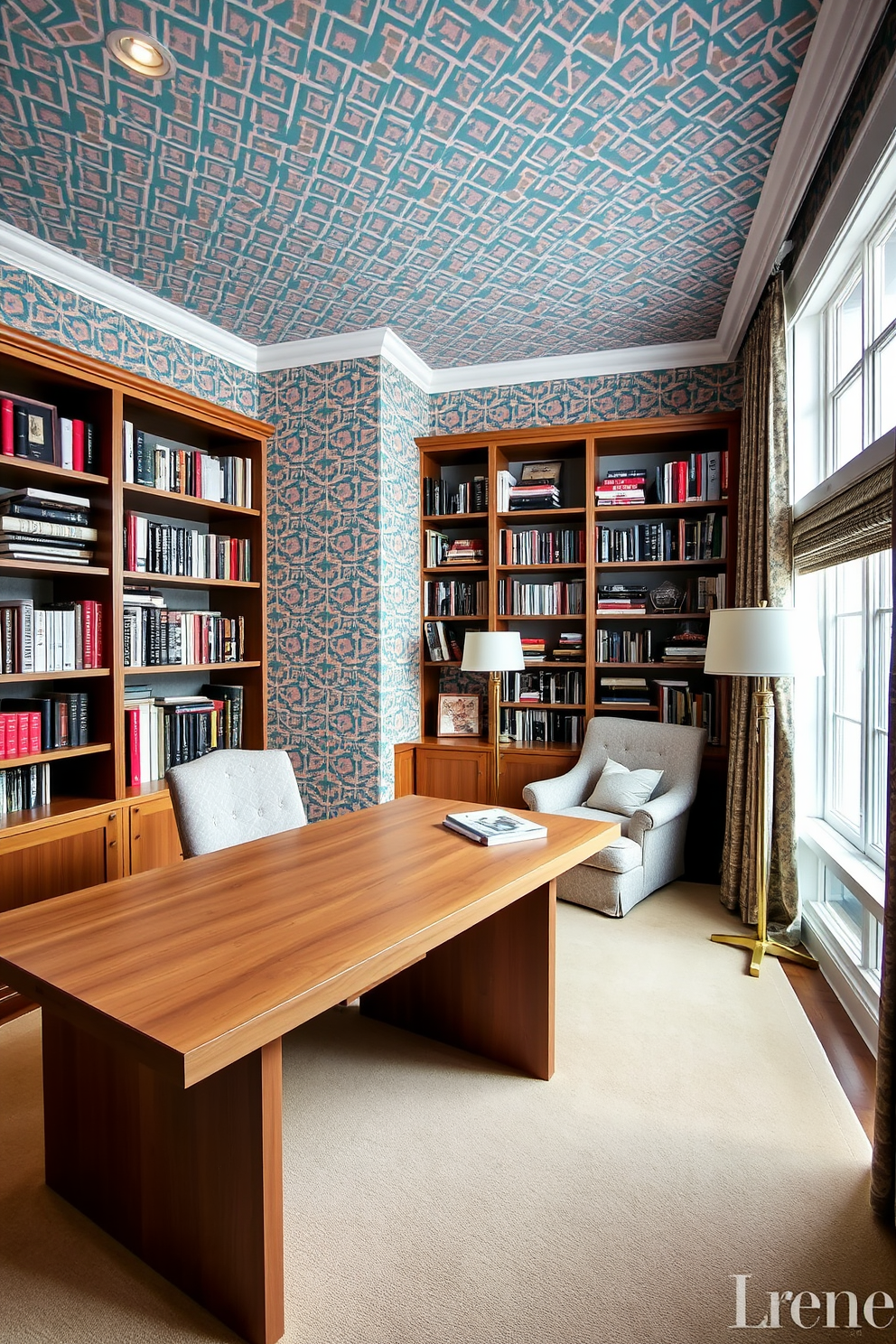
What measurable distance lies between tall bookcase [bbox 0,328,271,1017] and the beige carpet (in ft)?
1.90

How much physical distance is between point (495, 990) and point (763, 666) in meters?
1.49

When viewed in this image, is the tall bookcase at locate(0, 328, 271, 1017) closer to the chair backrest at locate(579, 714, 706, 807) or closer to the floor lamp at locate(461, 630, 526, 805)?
the floor lamp at locate(461, 630, 526, 805)

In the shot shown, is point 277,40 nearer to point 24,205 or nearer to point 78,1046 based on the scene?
point 24,205

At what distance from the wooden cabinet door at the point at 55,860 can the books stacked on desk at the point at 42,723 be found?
310 millimetres

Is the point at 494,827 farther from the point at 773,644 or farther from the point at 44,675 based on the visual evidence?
the point at 44,675

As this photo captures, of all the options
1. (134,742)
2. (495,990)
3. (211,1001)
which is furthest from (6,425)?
(495,990)

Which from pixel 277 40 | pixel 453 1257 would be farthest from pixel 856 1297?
pixel 277 40

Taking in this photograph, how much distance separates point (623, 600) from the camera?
4289 millimetres

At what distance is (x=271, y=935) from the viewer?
1.45 m

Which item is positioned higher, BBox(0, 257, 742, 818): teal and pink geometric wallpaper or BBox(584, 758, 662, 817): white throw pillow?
BBox(0, 257, 742, 818): teal and pink geometric wallpaper

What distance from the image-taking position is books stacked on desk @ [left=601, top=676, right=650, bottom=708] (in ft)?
14.1

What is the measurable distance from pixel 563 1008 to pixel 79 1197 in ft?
5.04

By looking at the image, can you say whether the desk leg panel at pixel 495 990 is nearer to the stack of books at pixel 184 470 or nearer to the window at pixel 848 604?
the window at pixel 848 604

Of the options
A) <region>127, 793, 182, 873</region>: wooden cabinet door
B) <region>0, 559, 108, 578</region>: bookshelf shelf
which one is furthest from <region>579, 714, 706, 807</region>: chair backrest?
<region>0, 559, 108, 578</region>: bookshelf shelf
